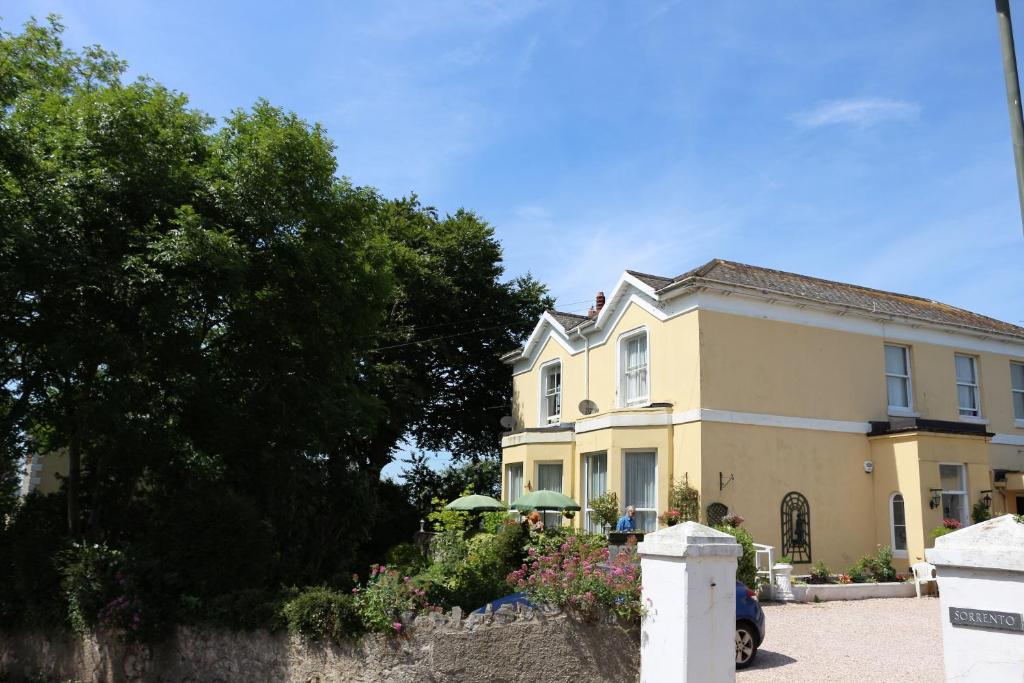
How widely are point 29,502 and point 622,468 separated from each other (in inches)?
502

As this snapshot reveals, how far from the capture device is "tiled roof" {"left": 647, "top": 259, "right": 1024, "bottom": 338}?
20031 mm

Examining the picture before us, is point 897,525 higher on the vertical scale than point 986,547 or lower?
higher

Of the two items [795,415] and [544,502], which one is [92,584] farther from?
[795,415]

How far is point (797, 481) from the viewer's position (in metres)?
19.6

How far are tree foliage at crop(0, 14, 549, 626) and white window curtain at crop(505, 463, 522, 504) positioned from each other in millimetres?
7535

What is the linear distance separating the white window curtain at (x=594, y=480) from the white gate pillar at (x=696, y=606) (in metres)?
13.2

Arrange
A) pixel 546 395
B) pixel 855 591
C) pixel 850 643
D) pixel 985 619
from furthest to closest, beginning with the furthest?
pixel 546 395 → pixel 855 591 → pixel 850 643 → pixel 985 619

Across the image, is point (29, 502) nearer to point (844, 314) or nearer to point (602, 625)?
point (602, 625)

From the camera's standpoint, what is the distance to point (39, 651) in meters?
12.3

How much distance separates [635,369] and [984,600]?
52.5 ft

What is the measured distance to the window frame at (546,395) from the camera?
25.9 metres

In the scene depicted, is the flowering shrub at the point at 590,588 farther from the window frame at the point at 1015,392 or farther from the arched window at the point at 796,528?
the window frame at the point at 1015,392

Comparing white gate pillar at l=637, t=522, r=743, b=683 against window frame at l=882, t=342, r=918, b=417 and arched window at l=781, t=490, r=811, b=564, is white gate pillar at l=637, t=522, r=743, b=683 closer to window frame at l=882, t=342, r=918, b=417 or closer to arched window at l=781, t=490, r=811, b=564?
arched window at l=781, t=490, r=811, b=564

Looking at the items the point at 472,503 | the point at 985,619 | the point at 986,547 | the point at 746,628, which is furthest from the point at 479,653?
the point at 472,503
